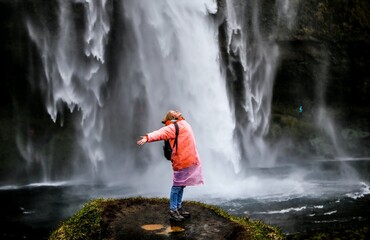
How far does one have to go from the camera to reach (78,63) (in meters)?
22.2

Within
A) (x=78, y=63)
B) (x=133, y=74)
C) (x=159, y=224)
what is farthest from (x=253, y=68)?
(x=159, y=224)

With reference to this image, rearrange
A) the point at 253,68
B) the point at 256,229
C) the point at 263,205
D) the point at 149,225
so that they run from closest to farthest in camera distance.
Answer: the point at 149,225, the point at 256,229, the point at 263,205, the point at 253,68

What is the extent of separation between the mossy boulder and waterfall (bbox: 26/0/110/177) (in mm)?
14551

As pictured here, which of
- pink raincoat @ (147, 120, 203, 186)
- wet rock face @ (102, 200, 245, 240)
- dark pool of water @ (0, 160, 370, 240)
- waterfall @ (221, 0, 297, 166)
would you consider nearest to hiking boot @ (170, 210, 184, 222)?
wet rock face @ (102, 200, 245, 240)

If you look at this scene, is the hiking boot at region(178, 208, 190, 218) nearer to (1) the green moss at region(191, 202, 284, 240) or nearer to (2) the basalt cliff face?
(1) the green moss at region(191, 202, 284, 240)

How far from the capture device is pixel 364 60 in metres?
Answer: 23.5

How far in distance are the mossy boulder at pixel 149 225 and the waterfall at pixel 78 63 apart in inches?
573

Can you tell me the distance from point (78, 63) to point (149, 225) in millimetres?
16402

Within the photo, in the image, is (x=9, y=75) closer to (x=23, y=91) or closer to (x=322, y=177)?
(x=23, y=91)

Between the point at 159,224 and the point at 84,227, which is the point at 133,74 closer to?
the point at 84,227

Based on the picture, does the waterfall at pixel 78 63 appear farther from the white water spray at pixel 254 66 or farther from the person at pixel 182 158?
the person at pixel 182 158

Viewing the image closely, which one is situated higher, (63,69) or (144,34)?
(144,34)

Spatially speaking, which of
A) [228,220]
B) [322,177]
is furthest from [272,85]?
[228,220]

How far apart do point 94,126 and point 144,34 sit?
589 cm
